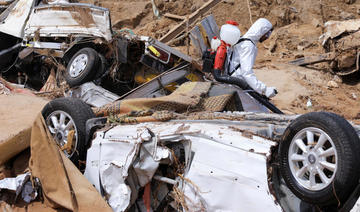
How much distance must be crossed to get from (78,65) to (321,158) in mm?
4460

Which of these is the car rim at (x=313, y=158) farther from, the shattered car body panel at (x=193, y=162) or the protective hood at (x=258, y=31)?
the protective hood at (x=258, y=31)

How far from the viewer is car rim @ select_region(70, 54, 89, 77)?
5895 mm

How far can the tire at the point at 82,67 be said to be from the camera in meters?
5.78

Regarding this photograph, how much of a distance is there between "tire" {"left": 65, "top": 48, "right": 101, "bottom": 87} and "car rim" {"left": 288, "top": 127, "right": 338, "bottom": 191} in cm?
391

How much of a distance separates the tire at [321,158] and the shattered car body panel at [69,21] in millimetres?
4075

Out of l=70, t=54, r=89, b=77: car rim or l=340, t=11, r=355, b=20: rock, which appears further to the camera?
l=340, t=11, r=355, b=20: rock

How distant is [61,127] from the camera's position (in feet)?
13.0

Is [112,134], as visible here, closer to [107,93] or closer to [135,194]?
[135,194]

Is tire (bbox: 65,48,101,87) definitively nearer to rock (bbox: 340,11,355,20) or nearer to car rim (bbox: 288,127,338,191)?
car rim (bbox: 288,127,338,191)

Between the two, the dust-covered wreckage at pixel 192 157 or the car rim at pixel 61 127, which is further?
the car rim at pixel 61 127

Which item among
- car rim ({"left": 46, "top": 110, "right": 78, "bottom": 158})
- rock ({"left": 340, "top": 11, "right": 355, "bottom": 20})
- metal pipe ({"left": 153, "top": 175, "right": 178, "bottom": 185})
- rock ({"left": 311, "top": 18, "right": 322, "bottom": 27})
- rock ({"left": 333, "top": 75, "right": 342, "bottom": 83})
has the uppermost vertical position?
rock ({"left": 340, "top": 11, "right": 355, "bottom": 20})

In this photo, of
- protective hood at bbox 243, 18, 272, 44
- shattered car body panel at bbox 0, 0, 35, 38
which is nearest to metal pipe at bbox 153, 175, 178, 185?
protective hood at bbox 243, 18, 272, 44

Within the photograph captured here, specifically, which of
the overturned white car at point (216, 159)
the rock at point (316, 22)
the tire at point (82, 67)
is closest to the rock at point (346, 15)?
the rock at point (316, 22)

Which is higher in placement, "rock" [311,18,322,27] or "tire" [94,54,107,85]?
"rock" [311,18,322,27]
